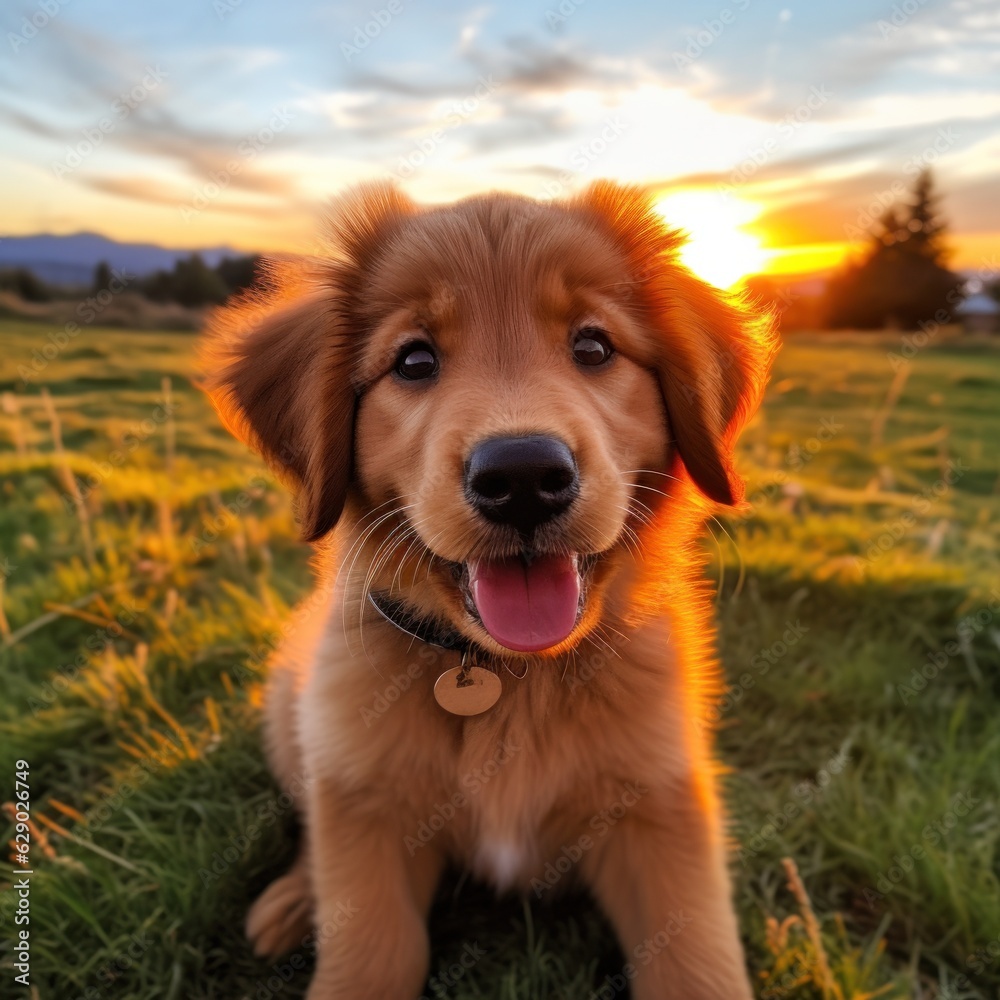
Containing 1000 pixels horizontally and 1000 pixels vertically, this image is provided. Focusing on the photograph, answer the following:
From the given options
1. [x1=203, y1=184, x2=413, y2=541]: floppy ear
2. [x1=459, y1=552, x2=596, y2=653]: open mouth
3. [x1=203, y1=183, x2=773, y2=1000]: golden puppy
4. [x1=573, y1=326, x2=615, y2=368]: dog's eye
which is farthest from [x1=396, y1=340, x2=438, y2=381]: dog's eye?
[x1=459, y1=552, x2=596, y2=653]: open mouth

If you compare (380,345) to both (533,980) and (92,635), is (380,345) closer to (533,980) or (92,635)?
(533,980)

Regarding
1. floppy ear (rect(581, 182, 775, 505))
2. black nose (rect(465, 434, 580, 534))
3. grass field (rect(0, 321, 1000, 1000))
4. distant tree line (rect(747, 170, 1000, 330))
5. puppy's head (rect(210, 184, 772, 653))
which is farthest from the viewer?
distant tree line (rect(747, 170, 1000, 330))

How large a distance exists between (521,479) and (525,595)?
1.11 feet

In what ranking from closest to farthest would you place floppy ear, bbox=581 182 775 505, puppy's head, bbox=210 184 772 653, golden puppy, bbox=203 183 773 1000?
puppy's head, bbox=210 184 772 653, golden puppy, bbox=203 183 773 1000, floppy ear, bbox=581 182 775 505

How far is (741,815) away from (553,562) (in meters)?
1.45

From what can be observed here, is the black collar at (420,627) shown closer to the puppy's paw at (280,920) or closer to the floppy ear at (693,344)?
the floppy ear at (693,344)

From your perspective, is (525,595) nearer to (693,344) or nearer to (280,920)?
(693,344)

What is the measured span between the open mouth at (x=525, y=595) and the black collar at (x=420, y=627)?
20 cm

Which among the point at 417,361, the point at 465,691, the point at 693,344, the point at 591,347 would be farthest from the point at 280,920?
the point at 693,344

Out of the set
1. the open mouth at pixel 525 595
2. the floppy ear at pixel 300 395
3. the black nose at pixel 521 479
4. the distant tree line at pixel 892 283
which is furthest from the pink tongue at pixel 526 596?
the distant tree line at pixel 892 283

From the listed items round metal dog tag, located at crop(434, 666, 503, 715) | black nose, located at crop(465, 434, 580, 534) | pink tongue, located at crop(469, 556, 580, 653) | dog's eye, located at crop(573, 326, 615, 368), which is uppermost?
dog's eye, located at crop(573, 326, 615, 368)

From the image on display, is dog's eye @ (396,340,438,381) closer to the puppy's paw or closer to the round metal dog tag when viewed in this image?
the round metal dog tag

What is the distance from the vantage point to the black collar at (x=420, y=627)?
1.95 m

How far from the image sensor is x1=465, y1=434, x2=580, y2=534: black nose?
1.51m
